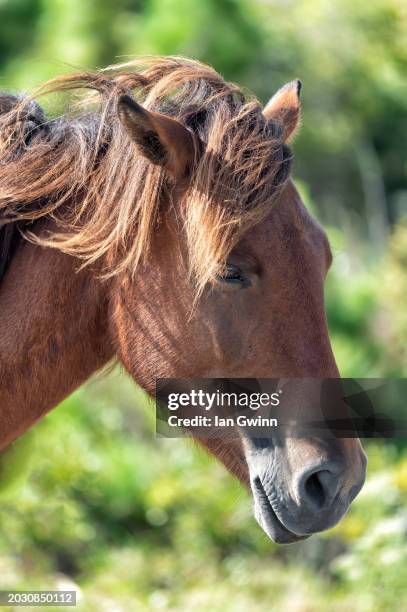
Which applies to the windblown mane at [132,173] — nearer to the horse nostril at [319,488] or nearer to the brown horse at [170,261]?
the brown horse at [170,261]

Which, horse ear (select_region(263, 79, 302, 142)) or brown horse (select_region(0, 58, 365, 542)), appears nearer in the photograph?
brown horse (select_region(0, 58, 365, 542))

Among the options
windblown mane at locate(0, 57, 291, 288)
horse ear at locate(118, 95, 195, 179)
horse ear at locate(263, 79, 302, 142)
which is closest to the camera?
horse ear at locate(118, 95, 195, 179)

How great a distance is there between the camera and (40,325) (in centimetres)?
210

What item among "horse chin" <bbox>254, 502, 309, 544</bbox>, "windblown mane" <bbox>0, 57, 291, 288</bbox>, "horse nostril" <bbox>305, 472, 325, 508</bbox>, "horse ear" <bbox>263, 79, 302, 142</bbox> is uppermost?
"horse ear" <bbox>263, 79, 302, 142</bbox>

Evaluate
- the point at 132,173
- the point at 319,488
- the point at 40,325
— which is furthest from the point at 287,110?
the point at 319,488

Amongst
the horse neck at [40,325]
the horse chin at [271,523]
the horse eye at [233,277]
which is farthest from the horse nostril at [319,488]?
the horse neck at [40,325]

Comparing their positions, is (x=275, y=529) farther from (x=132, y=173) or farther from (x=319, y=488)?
(x=132, y=173)

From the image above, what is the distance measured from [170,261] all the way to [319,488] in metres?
0.65

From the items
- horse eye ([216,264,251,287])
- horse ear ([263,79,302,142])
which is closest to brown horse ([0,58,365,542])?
horse eye ([216,264,251,287])

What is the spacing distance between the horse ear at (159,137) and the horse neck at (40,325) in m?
0.35

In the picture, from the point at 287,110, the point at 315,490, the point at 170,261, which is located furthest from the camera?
the point at 287,110

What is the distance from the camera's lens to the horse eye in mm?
1958

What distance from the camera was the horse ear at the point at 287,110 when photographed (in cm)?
237

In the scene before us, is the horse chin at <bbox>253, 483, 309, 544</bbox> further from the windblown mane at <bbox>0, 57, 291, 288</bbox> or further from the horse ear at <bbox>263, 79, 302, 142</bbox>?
the horse ear at <bbox>263, 79, 302, 142</bbox>
